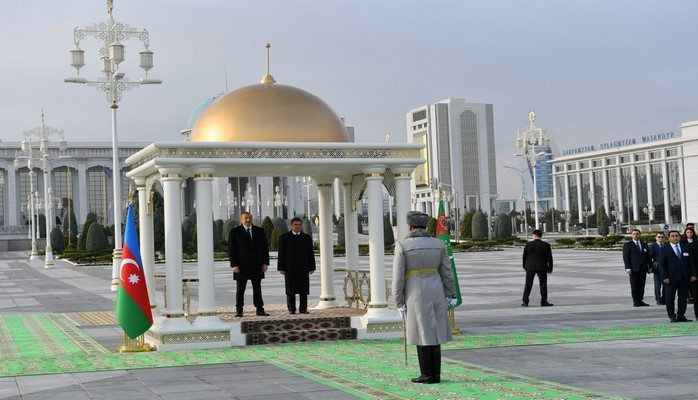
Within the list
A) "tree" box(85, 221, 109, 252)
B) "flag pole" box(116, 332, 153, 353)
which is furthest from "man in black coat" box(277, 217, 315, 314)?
"tree" box(85, 221, 109, 252)

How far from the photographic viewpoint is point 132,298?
12453 millimetres

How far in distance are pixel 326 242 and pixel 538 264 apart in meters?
5.02

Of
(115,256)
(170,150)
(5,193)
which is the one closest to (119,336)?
(170,150)

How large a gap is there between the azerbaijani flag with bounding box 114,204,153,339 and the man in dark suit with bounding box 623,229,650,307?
32.0 ft

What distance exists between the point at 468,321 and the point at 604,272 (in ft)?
50.4

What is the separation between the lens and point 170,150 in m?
13.0

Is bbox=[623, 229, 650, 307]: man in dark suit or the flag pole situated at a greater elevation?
bbox=[623, 229, 650, 307]: man in dark suit

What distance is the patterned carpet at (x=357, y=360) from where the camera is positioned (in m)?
8.45

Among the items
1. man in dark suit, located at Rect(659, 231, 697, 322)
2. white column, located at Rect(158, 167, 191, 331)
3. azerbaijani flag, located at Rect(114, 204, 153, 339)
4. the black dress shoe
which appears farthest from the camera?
man in dark suit, located at Rect(659, 231, 697, 322)

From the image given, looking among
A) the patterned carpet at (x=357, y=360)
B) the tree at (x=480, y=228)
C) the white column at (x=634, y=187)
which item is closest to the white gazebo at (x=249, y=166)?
the patterned carpet at (x=357, y=360)

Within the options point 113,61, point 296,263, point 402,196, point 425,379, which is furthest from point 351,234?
point 113,61

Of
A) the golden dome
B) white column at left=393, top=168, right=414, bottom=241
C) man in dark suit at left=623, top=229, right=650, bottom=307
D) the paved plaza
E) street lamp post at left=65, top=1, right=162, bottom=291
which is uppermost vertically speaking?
street lamp post at left=65, top=1, right=162, bottom=291

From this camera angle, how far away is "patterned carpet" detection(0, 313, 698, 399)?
8453 millimetres

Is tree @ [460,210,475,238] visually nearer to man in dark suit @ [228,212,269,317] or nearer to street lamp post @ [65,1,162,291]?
street lamp post @ [65,1,162,291]
